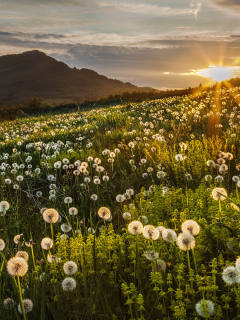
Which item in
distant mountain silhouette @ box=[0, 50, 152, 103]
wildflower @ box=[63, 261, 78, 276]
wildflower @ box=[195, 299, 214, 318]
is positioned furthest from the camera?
distant mountain silhouette @ box=[0, 50, 152, 103]

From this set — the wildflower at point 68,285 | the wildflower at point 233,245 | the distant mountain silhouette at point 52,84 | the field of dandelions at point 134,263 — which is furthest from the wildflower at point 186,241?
the distant mountain silhouette at point 52,84

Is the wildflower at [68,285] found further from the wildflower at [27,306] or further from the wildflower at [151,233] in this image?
the wildflower at [151,233]

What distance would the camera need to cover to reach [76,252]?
80.7 inches

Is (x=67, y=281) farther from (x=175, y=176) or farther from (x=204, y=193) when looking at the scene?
(x=175, y=176)

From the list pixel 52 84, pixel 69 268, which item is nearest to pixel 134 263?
pixel 69 268

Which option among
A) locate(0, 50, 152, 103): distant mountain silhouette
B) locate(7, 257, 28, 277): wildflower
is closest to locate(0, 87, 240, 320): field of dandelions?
locate(7, 257, 28, 277): wildflower

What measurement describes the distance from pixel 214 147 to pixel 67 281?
380cm

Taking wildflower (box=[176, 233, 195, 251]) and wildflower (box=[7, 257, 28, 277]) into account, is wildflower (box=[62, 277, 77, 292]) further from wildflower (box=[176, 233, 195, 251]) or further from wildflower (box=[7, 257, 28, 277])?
wildflower (box=[176, 233, 195, 251])

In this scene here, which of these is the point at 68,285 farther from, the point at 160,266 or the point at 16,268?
the point at 160,266

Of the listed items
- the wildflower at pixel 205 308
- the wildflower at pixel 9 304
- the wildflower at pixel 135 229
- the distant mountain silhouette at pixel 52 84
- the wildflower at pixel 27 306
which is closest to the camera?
the wildflower at pixel 205 308

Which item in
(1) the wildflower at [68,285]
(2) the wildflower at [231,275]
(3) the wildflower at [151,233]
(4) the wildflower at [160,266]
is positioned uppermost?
(3) the wildflower at [151,233]

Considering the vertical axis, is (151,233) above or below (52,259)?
above

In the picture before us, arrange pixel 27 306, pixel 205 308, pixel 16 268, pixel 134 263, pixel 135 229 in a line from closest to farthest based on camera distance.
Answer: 1. pixel 205 308
2. pixel 16 268
3. pixel 27 306
4. pixel 135 229
5. pixel 134 263

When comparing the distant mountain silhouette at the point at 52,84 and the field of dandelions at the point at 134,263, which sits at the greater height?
the distant mountain silhouette at the point at 52,84
